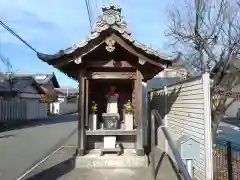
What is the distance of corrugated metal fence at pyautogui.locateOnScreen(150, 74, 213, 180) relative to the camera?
19.6ft

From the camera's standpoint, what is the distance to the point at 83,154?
30.0 feet

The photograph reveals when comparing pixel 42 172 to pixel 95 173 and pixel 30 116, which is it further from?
pixel 30 116

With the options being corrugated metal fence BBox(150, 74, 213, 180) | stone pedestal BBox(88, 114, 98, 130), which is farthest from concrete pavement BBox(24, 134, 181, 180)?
stone pedestal BBox(88, 114, 98, 130)

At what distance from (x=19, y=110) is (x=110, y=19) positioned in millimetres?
24697

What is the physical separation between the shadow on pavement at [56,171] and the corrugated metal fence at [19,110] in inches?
764

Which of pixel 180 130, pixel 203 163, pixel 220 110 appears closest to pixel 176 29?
pixel 220 110

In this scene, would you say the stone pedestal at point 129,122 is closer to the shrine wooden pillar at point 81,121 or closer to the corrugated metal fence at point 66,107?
the shrine wooden pillar at point 81,121

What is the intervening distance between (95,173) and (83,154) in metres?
1.12

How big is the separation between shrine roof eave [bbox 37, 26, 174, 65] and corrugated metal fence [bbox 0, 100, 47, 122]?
776 inches

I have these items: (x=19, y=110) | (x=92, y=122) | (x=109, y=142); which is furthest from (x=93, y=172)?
(x=19, y=110)

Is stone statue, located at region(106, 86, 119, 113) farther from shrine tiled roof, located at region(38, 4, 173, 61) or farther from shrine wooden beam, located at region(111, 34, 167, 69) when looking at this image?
shrine tiled roof, located at region(38, 4, 173, 61)

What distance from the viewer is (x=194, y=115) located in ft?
22.6

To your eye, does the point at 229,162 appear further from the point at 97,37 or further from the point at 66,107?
the point at 66,107

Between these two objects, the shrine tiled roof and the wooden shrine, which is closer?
the shrine tiled roof
